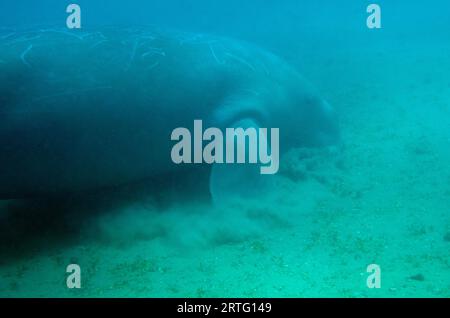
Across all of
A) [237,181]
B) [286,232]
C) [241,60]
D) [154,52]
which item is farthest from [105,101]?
[286,232]

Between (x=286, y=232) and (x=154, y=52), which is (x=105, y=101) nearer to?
(x=154, y=52)

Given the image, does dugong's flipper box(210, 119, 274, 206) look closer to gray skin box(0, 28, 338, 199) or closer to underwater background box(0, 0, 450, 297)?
underwater background box(0, 0, 450, 297)

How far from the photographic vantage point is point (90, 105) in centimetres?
582

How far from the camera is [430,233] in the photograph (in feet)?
17.6

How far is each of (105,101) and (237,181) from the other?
2.17 meters

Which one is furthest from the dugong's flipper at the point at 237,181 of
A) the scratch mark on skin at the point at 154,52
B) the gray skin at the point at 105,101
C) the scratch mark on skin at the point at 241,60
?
the scratch mark on skin at the point at 154,52

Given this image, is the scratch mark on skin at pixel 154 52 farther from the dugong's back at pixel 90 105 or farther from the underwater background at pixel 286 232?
the underwater background at pixel 286 232

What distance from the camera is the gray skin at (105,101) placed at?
552 cm

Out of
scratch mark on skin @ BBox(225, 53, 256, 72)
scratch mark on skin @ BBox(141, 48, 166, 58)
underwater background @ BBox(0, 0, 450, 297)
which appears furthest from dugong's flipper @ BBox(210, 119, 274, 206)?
scratch mark on skin @ BBox(141, 48, 166, 58)

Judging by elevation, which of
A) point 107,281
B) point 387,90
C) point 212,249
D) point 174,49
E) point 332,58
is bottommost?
point 107,281

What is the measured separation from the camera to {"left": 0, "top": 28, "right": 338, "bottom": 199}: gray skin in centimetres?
552

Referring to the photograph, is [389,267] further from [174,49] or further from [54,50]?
[54,50]

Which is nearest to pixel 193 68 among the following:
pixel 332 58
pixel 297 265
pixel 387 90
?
pixel 297 265
